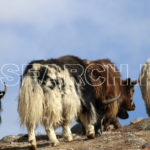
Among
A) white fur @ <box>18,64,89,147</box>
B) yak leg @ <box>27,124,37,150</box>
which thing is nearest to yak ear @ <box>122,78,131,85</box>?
white fur @ <box>18,64,89,147</box>

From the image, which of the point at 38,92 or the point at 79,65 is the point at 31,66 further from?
the point at 79,65

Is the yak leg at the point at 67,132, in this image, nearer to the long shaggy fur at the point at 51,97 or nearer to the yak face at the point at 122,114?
the long shaggy fur at the point at 51,97

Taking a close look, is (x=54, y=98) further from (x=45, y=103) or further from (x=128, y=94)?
(x=128, y=94)

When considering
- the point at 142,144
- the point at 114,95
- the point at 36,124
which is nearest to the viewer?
the point at 142,144

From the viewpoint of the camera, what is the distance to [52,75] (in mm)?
9992

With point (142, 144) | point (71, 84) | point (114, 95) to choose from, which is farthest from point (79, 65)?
point (142, 144)

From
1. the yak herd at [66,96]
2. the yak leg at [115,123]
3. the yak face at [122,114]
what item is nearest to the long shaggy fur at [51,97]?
the yak herd at [66,96]

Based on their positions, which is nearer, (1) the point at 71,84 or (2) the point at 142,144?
(2) the point at 142,144

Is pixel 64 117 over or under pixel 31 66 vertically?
under

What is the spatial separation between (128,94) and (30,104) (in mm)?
4623

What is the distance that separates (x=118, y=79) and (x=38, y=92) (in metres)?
3.96

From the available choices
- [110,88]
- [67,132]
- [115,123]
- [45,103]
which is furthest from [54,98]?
[115,123]

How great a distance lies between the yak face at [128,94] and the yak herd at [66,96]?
23.2 inches

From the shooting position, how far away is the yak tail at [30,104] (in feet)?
31.4
